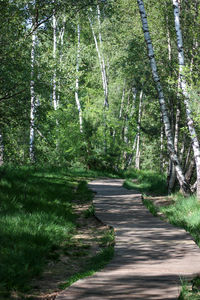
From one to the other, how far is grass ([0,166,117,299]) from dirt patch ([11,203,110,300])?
0.07 m

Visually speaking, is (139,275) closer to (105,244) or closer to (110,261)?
(110,261)

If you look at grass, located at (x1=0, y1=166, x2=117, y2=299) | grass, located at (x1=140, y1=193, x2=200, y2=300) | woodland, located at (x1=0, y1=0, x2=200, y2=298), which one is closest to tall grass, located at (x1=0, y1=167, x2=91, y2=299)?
grass, located at (x1=0, y1=166, x2=117, y2=299)

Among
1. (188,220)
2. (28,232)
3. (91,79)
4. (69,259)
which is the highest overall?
(91,79)

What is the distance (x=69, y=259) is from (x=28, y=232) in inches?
33.2

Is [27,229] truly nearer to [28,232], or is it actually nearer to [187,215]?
[28,232]

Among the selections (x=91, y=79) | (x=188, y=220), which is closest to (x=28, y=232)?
(x=188, y=220)

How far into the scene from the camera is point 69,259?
6215mm

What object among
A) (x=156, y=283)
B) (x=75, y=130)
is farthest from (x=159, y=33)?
(x=156, y=283)

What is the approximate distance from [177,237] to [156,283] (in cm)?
285

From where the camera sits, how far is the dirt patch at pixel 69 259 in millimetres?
4676

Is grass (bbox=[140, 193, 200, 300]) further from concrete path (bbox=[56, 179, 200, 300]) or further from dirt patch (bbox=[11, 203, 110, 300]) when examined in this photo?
dirt patch (bbox=[11, 203, 110, 300])

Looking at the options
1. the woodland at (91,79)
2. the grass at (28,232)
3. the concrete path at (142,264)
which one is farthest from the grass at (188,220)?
the woodland at (91,79)

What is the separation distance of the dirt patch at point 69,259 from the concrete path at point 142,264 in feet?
1.17

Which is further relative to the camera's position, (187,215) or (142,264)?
(187,215)
